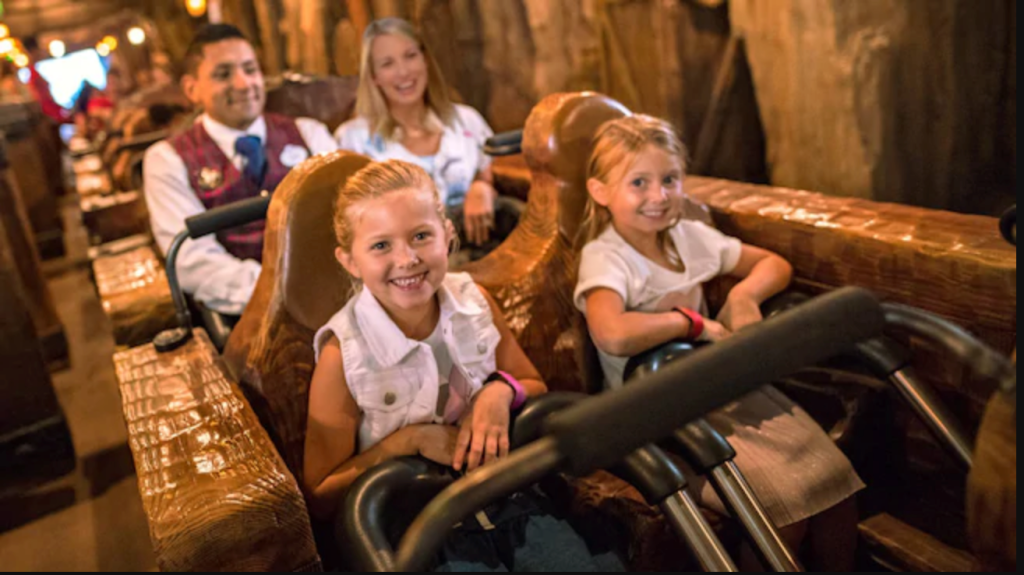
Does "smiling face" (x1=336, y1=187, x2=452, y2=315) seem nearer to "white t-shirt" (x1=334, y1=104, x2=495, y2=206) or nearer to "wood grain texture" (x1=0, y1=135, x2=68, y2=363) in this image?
"white t-shirt" (x1=334, y1=104, x2=495, y2=206)

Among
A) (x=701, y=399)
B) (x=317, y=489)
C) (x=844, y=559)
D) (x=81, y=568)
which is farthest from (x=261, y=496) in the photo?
(x=81, y=568)

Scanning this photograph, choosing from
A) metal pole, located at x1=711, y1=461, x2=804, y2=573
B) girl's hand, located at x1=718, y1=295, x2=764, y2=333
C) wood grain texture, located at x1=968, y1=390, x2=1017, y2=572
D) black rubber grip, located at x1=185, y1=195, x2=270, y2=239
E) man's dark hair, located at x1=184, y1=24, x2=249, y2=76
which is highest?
man's dark hair, located at x1=184, y1=24, x2=249, y2=76

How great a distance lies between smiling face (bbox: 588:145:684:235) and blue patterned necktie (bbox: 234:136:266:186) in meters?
1.14

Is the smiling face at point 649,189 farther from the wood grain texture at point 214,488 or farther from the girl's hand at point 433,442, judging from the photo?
the wood grain texture at point 214,488

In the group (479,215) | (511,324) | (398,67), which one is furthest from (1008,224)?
(398,67)

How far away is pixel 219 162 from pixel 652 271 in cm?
129

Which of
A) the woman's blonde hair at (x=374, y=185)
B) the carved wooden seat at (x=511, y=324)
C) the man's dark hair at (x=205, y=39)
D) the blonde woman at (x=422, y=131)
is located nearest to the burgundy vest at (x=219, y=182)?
the man's dark hair at (x=205, y=39)

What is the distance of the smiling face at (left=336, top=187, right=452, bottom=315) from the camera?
1160 millimetres

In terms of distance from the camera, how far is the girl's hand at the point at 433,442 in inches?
44.2

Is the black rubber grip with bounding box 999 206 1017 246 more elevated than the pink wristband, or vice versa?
the black rubber grip with bounding box 999 206 1017 246

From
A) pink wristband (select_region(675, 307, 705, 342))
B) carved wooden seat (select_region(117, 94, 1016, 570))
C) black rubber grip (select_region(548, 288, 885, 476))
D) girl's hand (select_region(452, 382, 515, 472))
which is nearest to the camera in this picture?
black rubber grip (select_region(548, 288, 885, 476))

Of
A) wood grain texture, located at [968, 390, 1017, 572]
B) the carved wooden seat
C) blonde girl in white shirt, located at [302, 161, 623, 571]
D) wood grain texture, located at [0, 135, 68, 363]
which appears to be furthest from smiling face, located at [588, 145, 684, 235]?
wood grain texture, located at [0, 135, 68, 363]

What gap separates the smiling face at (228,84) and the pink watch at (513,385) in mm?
1362

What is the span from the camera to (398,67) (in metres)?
2.19
